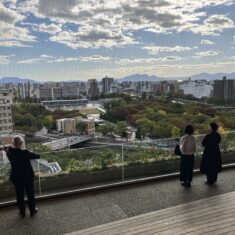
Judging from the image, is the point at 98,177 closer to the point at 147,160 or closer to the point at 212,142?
the point at 147,160

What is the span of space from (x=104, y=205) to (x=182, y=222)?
1098 millimetres

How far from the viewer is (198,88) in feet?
91.0

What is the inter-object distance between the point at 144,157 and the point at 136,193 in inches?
37.8

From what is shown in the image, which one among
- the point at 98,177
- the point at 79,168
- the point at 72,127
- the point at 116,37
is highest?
the point at 116,37

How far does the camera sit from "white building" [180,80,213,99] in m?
23.1

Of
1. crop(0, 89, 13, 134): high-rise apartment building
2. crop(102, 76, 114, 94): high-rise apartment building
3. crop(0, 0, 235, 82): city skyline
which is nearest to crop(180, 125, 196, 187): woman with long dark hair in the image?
crop(0, 0, 235, 82): city skyline

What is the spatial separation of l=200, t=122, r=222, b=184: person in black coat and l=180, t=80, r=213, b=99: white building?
18.3 m

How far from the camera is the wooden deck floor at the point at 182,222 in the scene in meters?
2.74

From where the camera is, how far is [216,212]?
3125 mm

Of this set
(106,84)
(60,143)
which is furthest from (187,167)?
(106,84)

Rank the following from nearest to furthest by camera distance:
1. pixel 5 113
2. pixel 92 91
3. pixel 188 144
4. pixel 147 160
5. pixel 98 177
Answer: pixel 188 144, pixel 98 177, pixel 147 160, pixel 5 113, pixel 92 91

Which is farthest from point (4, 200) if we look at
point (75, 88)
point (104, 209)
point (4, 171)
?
point (75, 88)

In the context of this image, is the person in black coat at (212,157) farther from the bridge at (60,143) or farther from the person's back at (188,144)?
the bridge at (60,143)

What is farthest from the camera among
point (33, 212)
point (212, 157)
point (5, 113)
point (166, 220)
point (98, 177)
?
point (5, 113)
